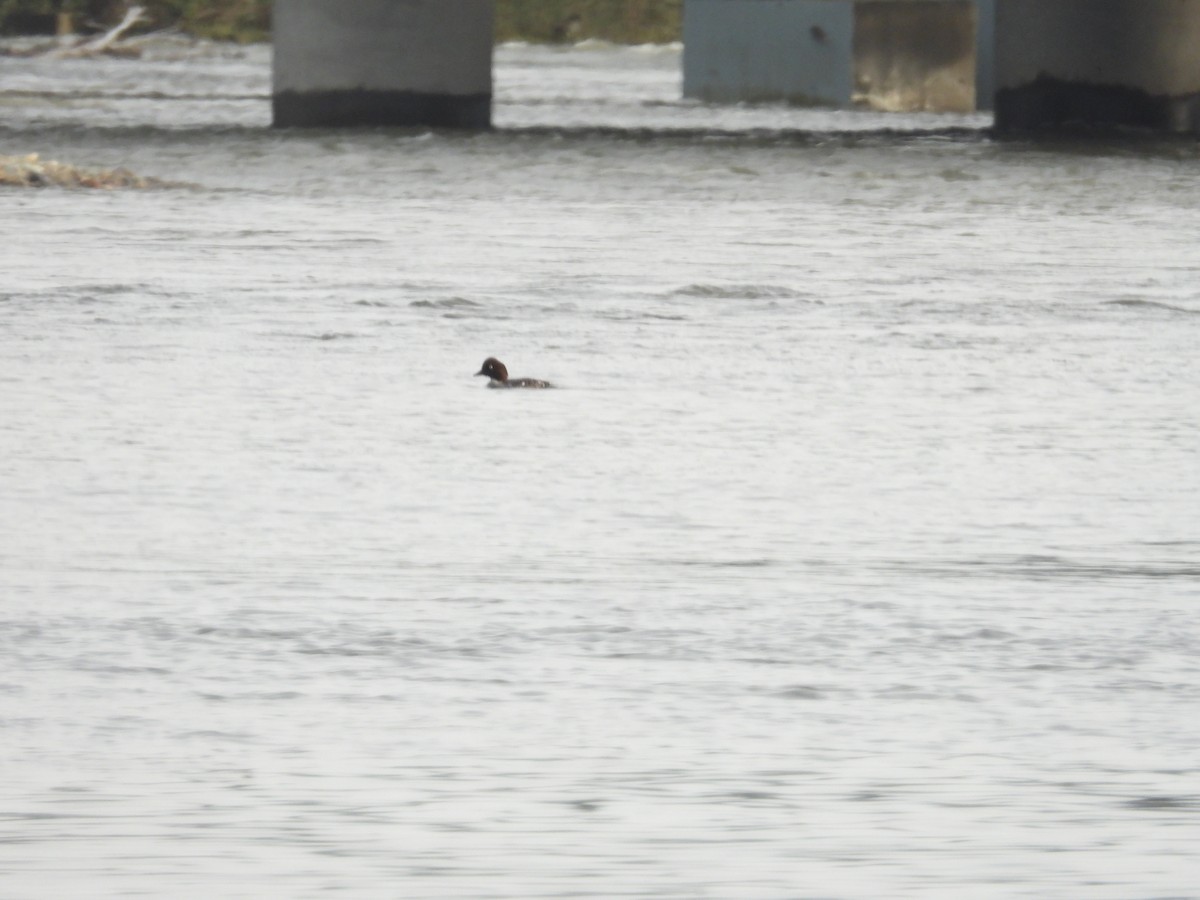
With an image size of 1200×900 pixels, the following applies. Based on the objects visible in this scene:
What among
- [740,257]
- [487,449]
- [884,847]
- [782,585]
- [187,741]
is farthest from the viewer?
→ [740,257]

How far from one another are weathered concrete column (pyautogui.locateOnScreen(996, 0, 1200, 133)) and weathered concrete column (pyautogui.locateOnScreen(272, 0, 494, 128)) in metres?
6.40

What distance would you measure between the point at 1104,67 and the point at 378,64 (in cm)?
854

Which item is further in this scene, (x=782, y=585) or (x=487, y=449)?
(x=487, y=449)

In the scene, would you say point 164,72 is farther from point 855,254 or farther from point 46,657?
point 46,657

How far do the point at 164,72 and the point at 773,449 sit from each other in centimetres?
4881

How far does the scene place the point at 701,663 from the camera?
17.2ft

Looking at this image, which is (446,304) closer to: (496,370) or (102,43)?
(496,370)

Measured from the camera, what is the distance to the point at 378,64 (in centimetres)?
3450

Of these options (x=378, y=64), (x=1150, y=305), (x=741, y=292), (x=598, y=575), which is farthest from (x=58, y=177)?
(x=598, y=575)

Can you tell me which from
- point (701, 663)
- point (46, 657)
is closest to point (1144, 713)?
point (701, 663)

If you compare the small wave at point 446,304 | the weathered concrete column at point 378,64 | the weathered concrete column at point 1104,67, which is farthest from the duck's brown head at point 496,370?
the weathered concrete column at point 1104,67

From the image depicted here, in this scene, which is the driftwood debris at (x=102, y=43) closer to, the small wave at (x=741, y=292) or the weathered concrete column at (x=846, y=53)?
the weathered concrete column at (x=846, y=53)

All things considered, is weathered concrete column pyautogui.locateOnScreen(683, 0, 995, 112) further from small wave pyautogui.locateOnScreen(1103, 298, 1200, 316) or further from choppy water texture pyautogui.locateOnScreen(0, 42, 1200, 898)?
small wave pyautogui.locateOnScreen(1103, 298, 1200, 316)

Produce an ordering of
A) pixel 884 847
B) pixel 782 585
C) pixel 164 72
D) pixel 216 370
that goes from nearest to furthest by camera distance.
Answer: pixel 884 847 < pixel 782 585 < pixel 216 370 < pixel 164 72
